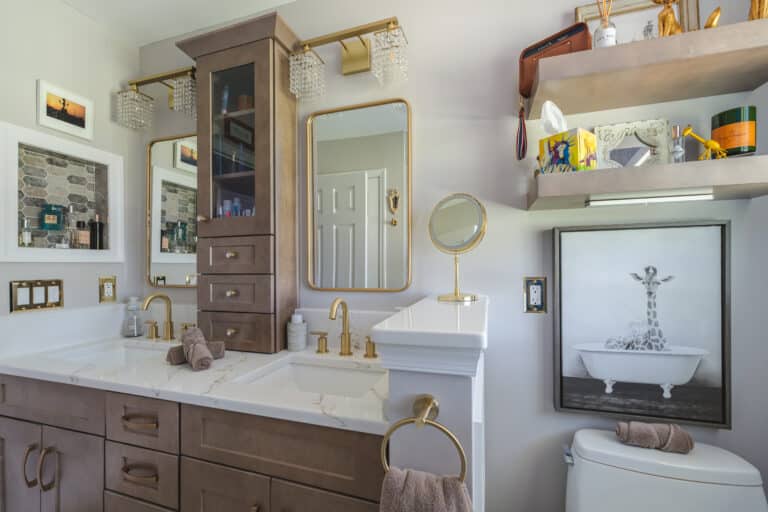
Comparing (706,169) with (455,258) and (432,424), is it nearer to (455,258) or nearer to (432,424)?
(455,258)

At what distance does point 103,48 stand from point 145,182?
65 centimetres

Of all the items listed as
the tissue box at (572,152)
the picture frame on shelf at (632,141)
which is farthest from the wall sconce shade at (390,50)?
the picture frame on shelf at (632,141)


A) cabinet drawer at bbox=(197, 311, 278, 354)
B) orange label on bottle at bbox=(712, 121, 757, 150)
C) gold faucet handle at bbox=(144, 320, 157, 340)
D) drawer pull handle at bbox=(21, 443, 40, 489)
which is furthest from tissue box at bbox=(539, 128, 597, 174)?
drawer pull handle at bbox=(21, 443, 40, 489)

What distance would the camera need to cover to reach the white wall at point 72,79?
1.36 meters

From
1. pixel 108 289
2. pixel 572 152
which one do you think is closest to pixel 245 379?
pixel 108 289

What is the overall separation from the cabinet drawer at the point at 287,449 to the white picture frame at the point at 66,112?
1409mm

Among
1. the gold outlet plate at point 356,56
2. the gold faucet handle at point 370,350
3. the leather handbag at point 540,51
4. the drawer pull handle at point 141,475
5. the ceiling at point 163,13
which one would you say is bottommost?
the drawer pull handle at point 141,475

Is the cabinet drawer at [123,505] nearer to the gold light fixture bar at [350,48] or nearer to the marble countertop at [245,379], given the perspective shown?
the marble countertop at [245,379]

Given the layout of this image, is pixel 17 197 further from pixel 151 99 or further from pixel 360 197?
pixel 360 197

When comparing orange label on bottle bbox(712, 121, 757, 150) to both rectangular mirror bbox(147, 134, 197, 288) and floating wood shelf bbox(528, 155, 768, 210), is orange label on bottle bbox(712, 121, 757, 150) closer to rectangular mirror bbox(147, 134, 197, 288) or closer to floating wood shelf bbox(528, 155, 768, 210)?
floating wood shelf bbox(528, 155, 768, 210)

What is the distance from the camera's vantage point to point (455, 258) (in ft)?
3.99

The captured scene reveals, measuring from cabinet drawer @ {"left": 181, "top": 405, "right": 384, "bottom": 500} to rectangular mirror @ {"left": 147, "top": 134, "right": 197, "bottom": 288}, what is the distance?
3.22ft

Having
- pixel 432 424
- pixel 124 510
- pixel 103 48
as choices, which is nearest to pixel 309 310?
pixel 124 510

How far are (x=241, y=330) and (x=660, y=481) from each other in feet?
4.75
